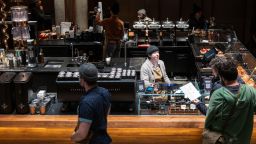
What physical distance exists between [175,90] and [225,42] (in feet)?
12.1

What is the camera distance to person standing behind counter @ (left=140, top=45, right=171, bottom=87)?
6.11 m

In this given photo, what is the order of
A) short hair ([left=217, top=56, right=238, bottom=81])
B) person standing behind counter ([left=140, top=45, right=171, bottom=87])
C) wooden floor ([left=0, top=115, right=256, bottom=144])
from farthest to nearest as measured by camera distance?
person standing behind counter ([left=140, top=45, right=171, bottom=87]), wooden floor ([left=0, top=115, right=256, bottom=144]), short hair ([left=217, top=56, right=238, bottom=81])

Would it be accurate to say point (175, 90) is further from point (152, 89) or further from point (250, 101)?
point (250, 101)

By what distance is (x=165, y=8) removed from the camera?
12.8 meters

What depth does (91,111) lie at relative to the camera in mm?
3820

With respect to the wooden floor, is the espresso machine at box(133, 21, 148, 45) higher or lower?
higher

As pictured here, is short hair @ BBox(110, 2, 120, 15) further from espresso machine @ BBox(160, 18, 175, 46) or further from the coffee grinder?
the coffee grinder

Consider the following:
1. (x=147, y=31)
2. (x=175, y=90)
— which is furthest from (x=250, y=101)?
(x=147, y=31)

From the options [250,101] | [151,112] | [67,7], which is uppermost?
[67,7]

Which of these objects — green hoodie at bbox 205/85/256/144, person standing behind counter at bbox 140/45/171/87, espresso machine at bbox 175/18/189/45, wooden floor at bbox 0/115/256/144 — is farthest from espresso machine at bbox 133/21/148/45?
green hoodie at bbox 205/85/256/144

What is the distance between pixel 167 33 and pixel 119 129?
17.1ft

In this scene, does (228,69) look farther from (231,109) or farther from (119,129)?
(119,129)

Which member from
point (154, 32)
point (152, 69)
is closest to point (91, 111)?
point (152, 69)

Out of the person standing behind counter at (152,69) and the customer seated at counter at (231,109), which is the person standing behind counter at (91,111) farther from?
the person standing behind counter at (152,69)
